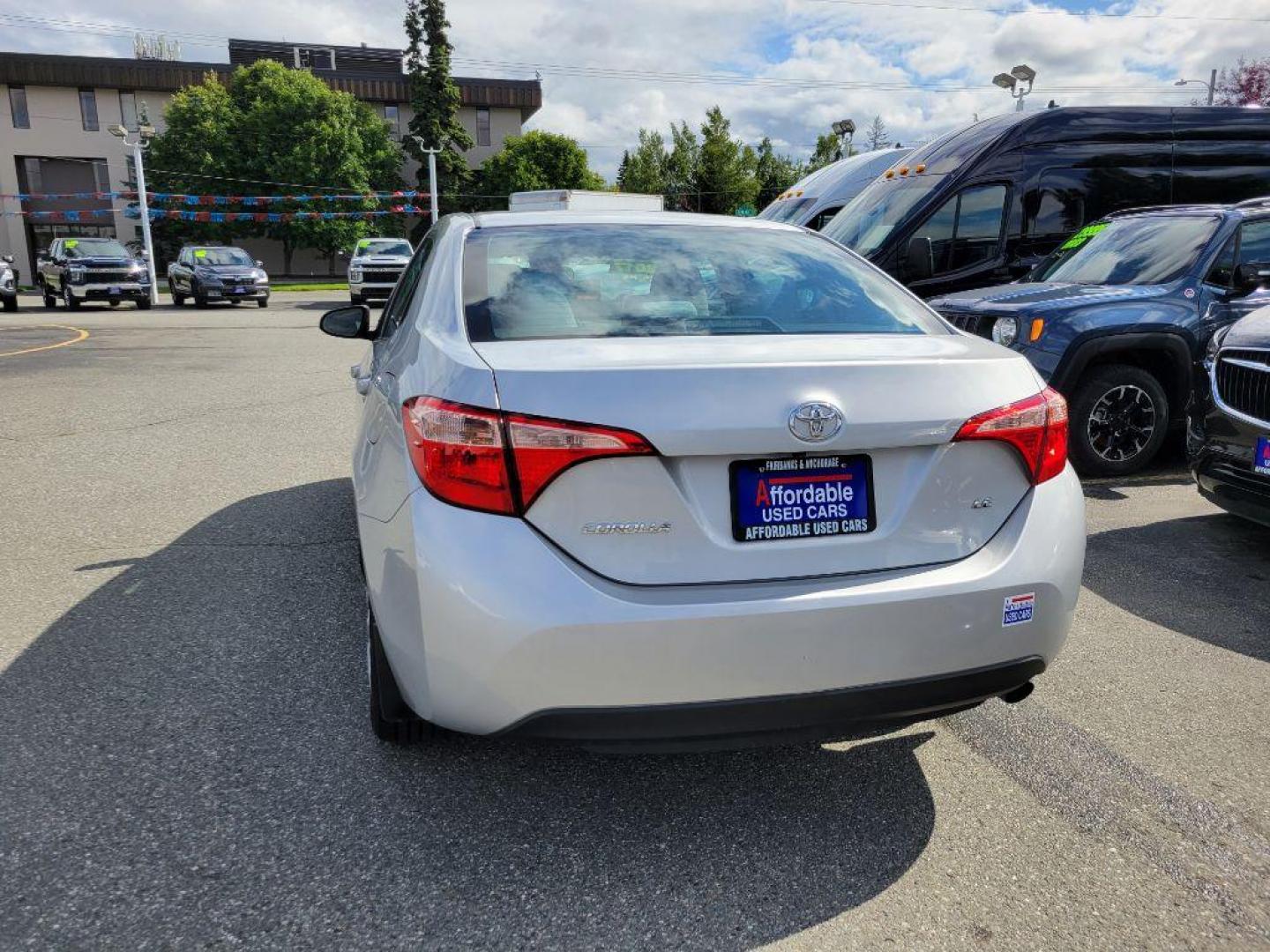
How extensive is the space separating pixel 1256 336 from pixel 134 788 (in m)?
4.99

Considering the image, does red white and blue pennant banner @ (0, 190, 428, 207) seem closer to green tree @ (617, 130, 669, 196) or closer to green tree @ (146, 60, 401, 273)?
green tree @ (146, 60, 401, 273)

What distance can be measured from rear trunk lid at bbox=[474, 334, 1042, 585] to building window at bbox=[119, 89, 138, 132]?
63.9m

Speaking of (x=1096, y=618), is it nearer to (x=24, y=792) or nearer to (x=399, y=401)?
(x=399, y=401)

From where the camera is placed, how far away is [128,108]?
5619cm

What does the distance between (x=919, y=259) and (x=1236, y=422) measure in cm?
477

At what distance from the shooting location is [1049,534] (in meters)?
2.43

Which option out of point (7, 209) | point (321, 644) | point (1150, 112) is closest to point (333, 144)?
point (7, 209)

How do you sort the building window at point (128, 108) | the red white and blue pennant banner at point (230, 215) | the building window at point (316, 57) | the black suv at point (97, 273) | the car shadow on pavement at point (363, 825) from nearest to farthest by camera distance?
1. the car shadow on pavement at point (363, 825)
2. the black suv at point (97, 273)
3. the red white and blue pennant banner at point (230, 215)
4. the building window at point (128, 108)
5. the building window at point (316, 57)

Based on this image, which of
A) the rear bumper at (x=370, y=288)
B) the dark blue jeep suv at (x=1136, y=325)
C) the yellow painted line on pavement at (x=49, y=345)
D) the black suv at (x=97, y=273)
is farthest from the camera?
the rear bumper at (x=370, y=288)

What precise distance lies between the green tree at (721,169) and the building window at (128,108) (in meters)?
34.9

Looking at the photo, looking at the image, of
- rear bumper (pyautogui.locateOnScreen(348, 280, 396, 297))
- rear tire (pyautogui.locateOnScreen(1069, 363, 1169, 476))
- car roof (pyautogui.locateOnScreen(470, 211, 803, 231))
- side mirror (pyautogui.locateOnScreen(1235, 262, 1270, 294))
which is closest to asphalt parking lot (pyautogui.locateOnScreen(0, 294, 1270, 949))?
car roof (pyautogui.locateOnScreen(470, 211, 803, 231))

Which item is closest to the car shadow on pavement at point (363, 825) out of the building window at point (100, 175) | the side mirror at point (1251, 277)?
the side mirror at point (1251, 277)

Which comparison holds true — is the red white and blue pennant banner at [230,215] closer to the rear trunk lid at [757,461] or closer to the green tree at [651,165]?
the green tree at [651,165]

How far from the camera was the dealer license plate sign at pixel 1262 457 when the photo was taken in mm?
4363
